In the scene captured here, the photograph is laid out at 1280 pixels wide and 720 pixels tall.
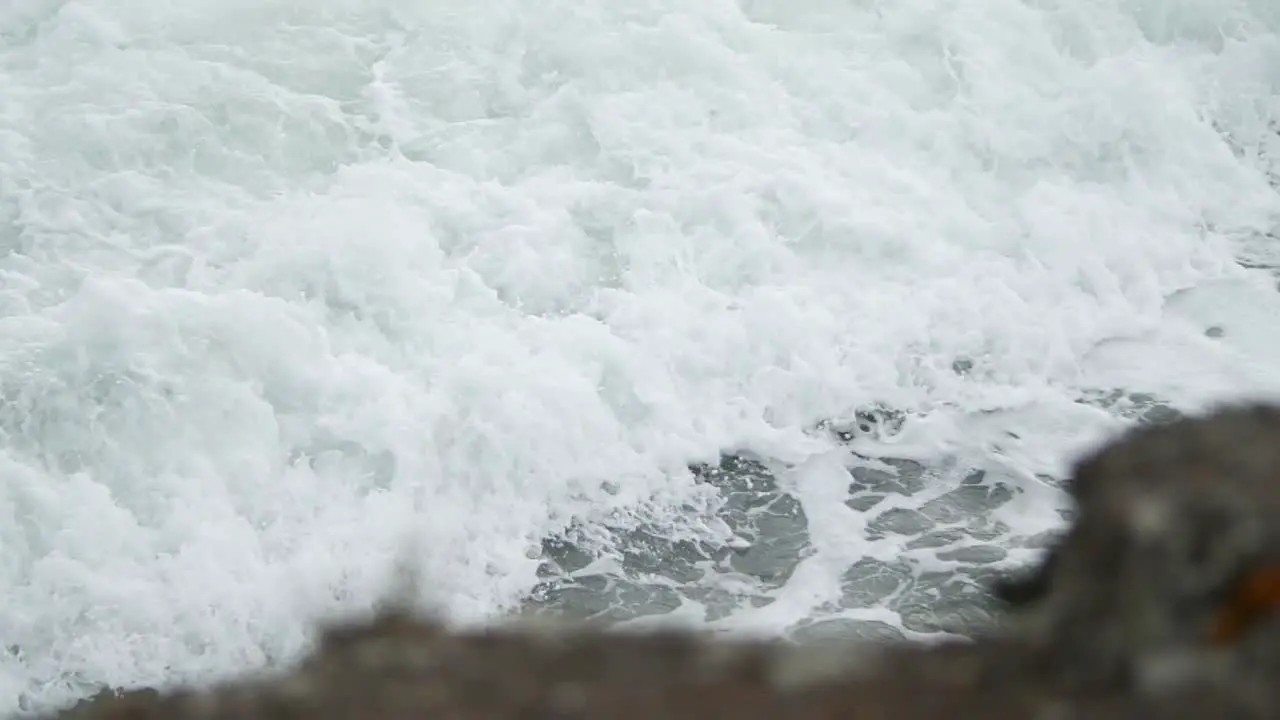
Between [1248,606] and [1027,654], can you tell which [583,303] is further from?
[1248,606]

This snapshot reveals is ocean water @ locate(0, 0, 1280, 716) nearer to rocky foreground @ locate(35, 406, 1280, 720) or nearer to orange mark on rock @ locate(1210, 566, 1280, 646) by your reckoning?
rocky foreground @ locate(35, 406, 1280, 720)

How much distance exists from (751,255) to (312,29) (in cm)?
476

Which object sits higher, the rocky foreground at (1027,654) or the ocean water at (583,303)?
the rocky foreground at (1027,654)

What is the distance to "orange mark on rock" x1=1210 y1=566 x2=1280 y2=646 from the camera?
88.2 inches

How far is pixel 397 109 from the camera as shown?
12094 millimetres

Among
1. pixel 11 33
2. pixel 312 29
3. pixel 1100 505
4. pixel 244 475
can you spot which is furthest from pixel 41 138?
pixel 1100 505

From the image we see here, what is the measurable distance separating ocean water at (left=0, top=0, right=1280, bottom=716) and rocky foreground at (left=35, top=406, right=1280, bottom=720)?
18.1ft

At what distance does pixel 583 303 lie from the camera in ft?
35.6

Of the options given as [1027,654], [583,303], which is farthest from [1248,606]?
[583,303]

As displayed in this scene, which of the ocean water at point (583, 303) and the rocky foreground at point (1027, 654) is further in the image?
the ocean water at point (583, 303)

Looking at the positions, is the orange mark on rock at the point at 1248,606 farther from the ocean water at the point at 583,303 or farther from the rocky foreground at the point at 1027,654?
the ocean water at the point at 583,303

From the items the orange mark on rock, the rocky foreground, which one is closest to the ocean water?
the rocky foreground

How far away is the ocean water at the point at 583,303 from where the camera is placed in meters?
8.72

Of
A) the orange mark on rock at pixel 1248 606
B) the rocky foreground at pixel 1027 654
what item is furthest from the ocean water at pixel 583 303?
the orange mark on rock at pixel 1248 606
